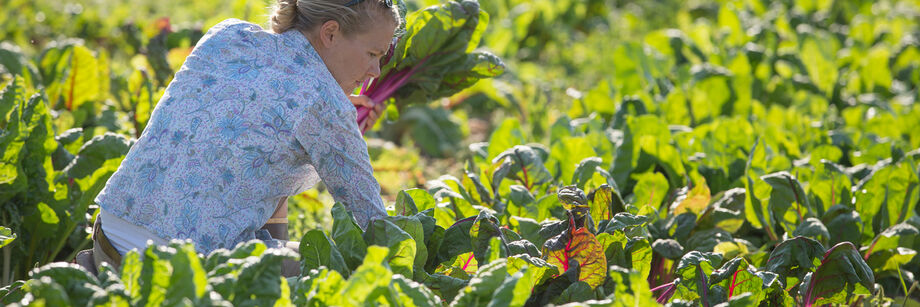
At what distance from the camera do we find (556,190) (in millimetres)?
3195

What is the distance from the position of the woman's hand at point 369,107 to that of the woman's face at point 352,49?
1.98 ft

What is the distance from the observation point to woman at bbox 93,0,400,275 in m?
2.21

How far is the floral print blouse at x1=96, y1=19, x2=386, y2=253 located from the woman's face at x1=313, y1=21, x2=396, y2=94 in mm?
91

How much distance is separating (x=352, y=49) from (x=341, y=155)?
329 mm

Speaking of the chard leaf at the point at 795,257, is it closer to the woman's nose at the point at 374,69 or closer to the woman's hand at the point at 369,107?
the woman's nose at the point at 374,69

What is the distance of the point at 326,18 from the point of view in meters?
2.39

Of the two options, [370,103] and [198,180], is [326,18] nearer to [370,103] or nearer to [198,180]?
[198,180]

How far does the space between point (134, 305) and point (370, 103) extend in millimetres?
1562

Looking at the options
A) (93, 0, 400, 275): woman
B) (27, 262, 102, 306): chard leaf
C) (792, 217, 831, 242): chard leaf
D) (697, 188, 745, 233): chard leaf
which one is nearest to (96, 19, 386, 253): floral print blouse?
(93, 0, 400, 275): woman

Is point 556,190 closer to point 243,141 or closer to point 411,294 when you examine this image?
point 243,141

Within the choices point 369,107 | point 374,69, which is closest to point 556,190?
point 369,107

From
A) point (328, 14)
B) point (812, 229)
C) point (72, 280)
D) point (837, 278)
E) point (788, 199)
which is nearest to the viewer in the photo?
point (72, 280)

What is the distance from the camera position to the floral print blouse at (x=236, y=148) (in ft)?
7.24

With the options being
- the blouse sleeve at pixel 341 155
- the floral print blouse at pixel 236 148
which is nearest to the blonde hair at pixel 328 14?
the floral print blouse at pixel 236 148
